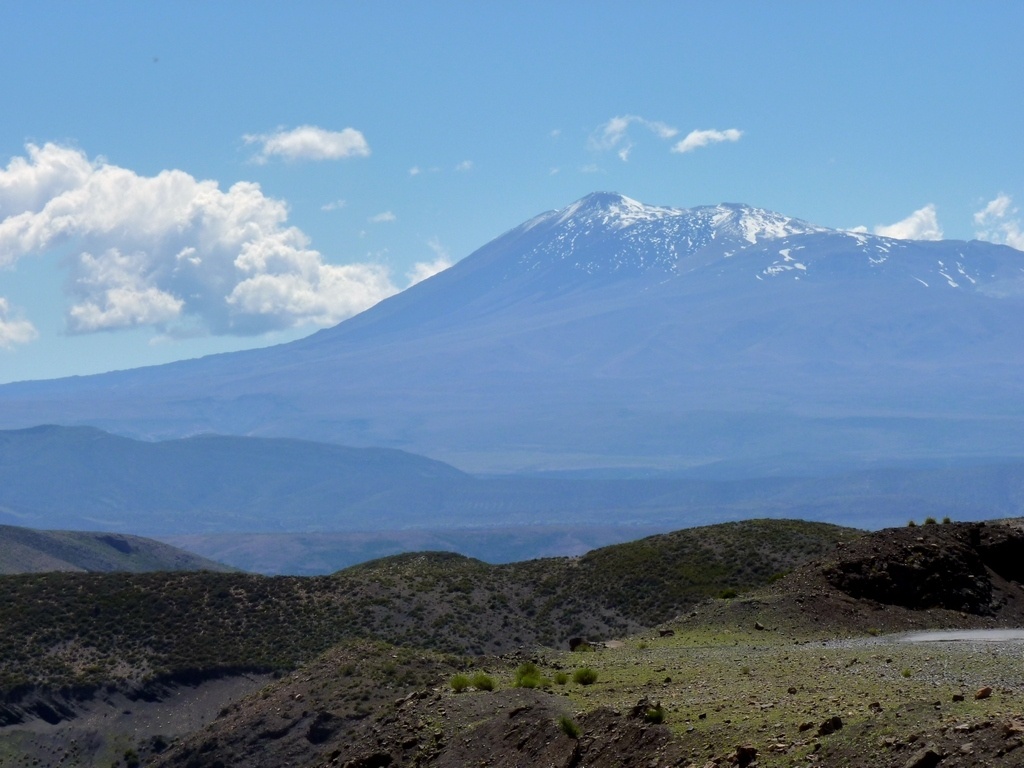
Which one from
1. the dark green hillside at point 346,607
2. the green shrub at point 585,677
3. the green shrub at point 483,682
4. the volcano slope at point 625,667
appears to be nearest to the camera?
the volcano slope at point 625,667

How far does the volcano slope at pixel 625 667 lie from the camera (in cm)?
1741

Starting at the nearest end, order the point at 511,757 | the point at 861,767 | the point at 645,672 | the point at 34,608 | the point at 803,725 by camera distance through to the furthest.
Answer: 1. the point at 861,767
2. the point at 803,725
3. the point at 511,757
4. the point at 645,672
5. the point at 34,608

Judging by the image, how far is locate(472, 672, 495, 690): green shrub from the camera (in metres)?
23.8

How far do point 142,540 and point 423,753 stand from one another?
438ft

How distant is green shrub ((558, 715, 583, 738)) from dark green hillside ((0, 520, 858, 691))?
29.4 meters

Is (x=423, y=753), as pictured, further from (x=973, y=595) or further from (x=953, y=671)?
(x=973, y=595)

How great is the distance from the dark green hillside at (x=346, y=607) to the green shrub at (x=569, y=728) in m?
29.4

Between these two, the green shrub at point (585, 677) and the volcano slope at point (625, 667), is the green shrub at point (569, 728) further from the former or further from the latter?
the green shrub at point (585, 677)

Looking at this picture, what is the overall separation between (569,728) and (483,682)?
14.2 feet

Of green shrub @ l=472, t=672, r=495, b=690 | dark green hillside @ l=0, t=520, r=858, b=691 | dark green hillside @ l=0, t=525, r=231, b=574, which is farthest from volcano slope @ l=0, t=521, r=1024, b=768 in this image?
dark green hillside @ l=0, t=525, r=231, b=574

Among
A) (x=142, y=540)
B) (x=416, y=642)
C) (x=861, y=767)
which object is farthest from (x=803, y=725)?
(x=142, y=540)

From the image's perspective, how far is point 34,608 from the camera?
55906 mm

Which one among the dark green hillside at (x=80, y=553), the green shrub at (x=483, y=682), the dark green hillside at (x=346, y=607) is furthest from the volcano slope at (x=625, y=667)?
the dark green hillside at (x=80, y=553)

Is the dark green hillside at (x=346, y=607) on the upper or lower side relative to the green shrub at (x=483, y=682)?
lower
